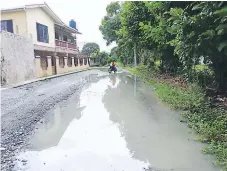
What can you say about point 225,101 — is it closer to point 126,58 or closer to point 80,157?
point 80,157

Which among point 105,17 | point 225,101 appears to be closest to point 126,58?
point 105,17

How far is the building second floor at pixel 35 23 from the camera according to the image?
23.7 meters

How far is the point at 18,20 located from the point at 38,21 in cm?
271

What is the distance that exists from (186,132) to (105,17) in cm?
4146

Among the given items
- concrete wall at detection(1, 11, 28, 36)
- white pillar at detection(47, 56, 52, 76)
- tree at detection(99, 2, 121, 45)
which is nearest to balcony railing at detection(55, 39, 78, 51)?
white pillar at detection(47, 56, 52, 76)

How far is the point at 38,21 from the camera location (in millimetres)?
26266

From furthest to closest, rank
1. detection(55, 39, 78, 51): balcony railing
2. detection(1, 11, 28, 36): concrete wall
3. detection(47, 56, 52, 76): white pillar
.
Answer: detection(55, 39, 78, 51): balcony railing, detection(47, 56, 52, 76): white pillar, detection(1, 11, 28, 36): concrete wall

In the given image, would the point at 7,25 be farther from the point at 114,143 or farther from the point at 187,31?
the point at 114,143

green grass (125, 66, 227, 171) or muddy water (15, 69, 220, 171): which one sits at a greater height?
green grass (125, 66, 227, 171)

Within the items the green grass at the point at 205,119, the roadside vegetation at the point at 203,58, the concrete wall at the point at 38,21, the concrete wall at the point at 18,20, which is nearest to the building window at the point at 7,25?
the concrete wall at the point at 18,20

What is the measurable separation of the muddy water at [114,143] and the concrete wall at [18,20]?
16.8 meters

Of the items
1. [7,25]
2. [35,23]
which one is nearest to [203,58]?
[7,25]

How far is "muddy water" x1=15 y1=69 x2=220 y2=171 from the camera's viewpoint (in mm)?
4633

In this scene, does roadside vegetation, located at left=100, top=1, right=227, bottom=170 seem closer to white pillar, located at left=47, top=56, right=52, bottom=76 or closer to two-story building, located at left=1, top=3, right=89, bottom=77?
two-story building, located at left=1, top=3, right=89, bottom=77
